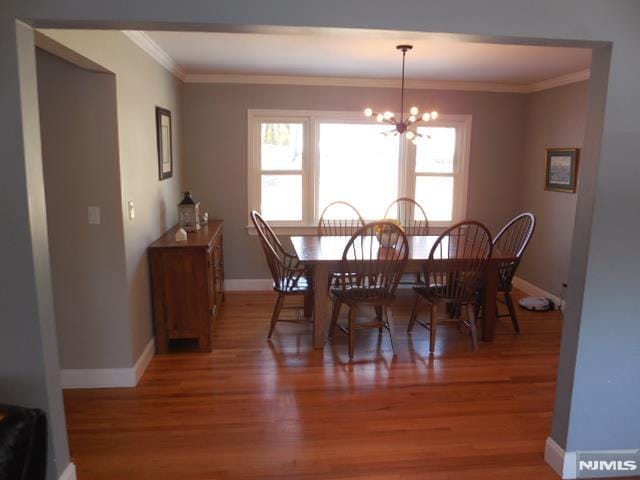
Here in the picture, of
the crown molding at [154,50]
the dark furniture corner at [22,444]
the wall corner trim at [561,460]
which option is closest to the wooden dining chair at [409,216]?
the crown molding at [154,50]


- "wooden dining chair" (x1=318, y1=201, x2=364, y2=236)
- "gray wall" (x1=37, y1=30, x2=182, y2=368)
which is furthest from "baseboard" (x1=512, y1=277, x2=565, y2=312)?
"gray wall" (x1=37, y1=30, x2=182, y2=368)

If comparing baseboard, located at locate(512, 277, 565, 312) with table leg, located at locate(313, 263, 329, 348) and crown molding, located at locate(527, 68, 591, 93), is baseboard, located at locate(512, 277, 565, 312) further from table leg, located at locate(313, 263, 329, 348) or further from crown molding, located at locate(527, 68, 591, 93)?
table leg, located at locate(313, 263, 329, 348)

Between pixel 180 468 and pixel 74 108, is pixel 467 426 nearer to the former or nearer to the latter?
pixel 180 468

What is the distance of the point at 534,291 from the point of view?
5.16 metres

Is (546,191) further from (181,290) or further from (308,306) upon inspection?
(181,290)

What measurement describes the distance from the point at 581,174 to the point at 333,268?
84.0 inches

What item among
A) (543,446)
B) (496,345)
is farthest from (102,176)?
(496,345)

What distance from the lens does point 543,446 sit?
2.44 m

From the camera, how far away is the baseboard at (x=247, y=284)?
520 cm

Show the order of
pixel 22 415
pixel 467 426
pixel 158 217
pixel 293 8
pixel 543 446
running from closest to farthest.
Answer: pixel 22 415
pixel 293 8
pixel 543 446
pixel 467 426
pixel 158 217

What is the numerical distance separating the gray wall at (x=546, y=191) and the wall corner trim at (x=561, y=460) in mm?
2581

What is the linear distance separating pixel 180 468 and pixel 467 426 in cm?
153

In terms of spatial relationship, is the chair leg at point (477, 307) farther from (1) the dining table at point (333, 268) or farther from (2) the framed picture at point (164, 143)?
(2) the framed picture at point (164, 143)

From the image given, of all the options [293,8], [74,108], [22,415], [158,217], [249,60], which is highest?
[249,60]
